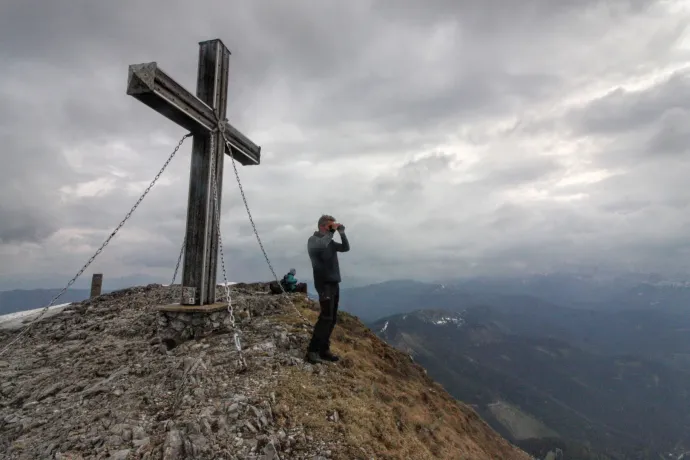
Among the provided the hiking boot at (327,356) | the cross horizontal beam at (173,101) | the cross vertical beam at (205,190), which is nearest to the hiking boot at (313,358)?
the hiking boot at (327,356)

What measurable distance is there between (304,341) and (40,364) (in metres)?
7.98

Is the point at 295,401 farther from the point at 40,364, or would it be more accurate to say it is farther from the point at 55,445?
the point at 40,364

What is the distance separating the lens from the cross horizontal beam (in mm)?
9367

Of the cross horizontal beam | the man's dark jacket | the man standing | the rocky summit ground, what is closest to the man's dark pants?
the man standing

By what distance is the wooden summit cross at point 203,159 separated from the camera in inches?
449

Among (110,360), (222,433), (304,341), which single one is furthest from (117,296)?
(222,433)

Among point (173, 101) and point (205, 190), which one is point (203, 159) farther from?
point (173, 101)

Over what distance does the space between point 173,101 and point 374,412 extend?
8818 millimetres

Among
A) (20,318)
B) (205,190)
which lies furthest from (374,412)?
(20,318)

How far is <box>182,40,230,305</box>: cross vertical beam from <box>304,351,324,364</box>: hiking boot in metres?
3.75

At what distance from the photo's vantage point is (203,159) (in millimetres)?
12102

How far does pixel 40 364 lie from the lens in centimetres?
1194

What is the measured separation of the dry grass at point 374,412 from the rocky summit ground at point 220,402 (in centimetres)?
3

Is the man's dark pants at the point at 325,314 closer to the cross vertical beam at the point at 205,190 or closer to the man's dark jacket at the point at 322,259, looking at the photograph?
the man's dark jacket at the point at 322,259
